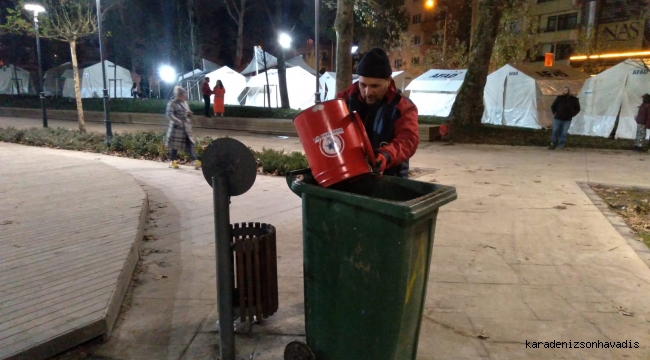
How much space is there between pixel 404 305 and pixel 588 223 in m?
4.93

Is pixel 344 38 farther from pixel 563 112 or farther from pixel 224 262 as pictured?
pixel 224 262

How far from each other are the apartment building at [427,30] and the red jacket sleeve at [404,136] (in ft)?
128

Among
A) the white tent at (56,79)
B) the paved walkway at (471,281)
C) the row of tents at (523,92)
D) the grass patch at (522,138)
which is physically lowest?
the paved walkway at (471,281)

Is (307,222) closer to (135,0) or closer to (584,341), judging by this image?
(584,341)

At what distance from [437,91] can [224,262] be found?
70.0 feet

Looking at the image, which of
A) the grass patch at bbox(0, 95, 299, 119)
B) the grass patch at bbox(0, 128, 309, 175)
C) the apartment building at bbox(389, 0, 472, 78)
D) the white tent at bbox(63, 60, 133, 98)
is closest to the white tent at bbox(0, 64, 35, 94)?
the white tent at bbox(63, 60, 133, 98)

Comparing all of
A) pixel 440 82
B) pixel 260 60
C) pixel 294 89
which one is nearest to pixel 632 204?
pixel 440 82

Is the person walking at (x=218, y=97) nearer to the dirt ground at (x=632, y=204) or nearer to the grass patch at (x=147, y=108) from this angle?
the grass patch at (x=147, y=108)

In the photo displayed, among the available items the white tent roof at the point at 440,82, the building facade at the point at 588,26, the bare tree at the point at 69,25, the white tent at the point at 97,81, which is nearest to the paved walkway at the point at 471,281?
the bare tree at the point at 69,25

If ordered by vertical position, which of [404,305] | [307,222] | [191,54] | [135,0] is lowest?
[404,305]

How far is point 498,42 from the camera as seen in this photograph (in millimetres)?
34469

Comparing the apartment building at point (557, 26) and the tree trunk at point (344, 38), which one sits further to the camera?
the apartment building at point (557, 26)

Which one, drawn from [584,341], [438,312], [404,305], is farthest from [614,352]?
[404,305]

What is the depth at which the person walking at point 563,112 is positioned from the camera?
13.4 m
